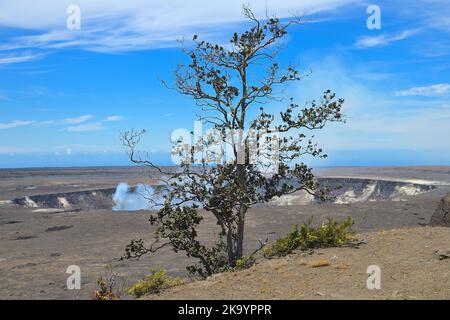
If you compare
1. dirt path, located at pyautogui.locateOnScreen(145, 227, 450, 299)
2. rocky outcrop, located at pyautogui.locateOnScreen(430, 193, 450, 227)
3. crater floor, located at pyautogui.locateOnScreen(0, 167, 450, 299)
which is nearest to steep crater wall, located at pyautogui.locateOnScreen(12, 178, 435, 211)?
crater floor, located at pyautogui.locateOnScreen(0, 167, 450, 299)

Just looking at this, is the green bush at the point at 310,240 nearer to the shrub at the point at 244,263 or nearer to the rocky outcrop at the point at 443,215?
the shrub at the point at 244,263

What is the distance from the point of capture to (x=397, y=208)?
35.3m

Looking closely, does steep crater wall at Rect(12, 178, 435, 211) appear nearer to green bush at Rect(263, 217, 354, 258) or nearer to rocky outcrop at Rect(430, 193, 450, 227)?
rocky outcrop at Rect(430, 193, 450, 227)

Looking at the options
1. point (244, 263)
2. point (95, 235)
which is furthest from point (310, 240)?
point (95, 235)

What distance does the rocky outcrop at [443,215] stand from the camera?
13.6 m

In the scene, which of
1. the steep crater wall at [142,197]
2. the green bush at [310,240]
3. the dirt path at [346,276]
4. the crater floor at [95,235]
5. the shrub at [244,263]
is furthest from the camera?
the steep crater wall at [142,197]

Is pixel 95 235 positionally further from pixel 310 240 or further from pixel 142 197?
pixel 142 197

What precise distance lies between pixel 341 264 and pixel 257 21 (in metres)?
7.08

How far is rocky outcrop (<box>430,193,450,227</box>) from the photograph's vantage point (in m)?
13.6

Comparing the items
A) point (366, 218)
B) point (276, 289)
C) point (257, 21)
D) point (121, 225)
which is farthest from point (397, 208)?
point (276, 289)

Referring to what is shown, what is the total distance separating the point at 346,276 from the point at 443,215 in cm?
627

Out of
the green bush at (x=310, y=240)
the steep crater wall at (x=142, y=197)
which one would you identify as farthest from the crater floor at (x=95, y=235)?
the steep crater wall at (x=142, y=197)

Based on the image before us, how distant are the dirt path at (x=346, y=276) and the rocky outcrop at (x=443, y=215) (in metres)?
1.73
